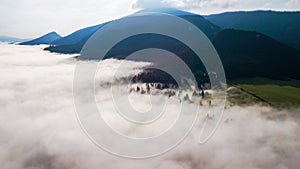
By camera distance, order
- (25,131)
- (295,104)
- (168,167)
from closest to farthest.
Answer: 1. (168,167)
2. (295,104)
3. (25,131)

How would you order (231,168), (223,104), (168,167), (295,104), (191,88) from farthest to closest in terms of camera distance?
(191,88) < (223,104) < (295,104) < (168,167) < (231,168)

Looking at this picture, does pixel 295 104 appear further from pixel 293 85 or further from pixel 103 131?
pixel 103 131

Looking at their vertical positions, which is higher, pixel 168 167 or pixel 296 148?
pixel 296 148

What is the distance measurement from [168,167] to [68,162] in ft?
127

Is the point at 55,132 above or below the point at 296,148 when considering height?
below

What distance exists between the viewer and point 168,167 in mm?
112812

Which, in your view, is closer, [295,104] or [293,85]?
[295,104]

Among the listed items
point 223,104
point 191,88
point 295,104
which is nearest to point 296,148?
point 295,104

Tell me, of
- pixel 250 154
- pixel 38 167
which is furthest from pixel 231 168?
pixel 38 167

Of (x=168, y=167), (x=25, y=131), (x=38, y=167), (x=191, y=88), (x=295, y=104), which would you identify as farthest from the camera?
(x=191, y=88)

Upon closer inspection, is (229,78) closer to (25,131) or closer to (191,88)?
(191,88)

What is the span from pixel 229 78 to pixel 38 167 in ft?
363

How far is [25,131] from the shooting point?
153750 mm

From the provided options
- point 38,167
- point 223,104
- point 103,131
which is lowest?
point 38,167
